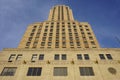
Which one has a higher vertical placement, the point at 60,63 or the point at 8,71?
the point at 60,63

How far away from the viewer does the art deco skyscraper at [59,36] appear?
Answer: 47.1 metres

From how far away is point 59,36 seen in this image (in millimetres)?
51156

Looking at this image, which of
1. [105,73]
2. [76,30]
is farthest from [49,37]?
[105,73]

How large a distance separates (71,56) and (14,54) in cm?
1288

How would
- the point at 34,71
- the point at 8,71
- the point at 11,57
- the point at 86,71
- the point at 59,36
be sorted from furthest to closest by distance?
the point at 59,36
the point at 11,57
the point at 8,71
the point at 34,71
the point at 86,71

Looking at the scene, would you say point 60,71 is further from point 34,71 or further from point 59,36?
point 59,36

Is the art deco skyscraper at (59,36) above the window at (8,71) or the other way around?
above

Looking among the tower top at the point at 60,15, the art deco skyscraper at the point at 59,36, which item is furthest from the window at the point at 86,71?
the tower top at the point at 60,15

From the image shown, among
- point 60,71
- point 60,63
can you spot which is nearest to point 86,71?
point 60,71

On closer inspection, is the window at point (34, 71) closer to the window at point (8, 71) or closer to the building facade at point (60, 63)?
the building facade at point (60, 63)

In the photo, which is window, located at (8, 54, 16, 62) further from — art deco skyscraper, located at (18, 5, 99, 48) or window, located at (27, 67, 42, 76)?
art deco skyscraper, located at (18, 5, 99, 48)

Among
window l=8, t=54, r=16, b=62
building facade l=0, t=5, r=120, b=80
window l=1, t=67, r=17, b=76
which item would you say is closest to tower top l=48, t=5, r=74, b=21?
building facade l=0, t=5, r=120, b=80

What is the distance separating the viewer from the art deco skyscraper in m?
47.1

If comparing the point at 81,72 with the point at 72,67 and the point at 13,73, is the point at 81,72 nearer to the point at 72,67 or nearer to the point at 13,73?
the point at 72,67
